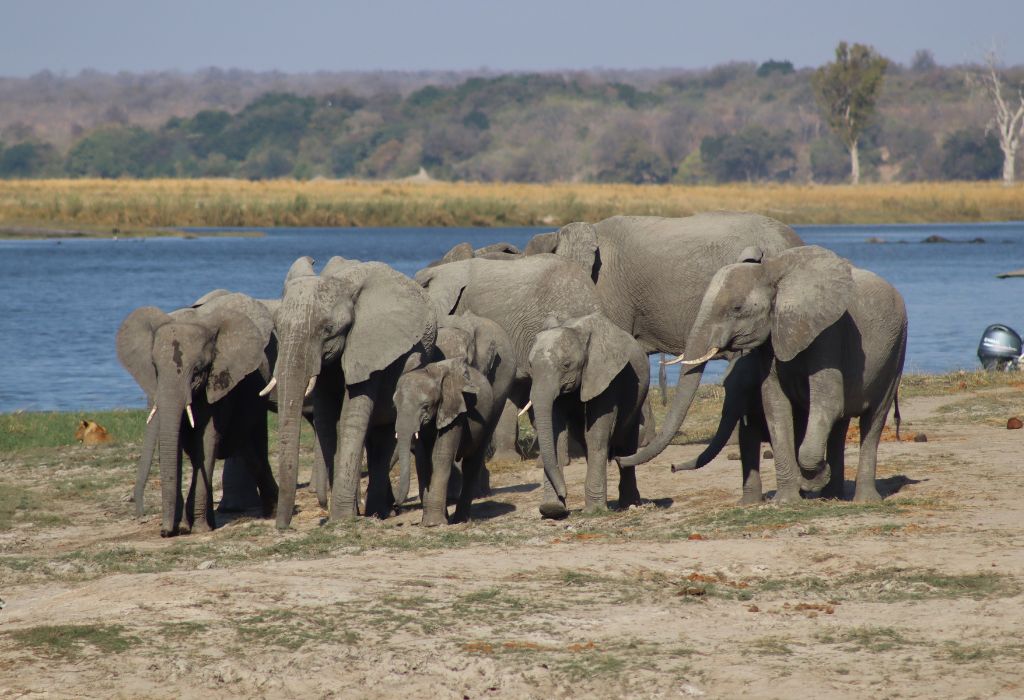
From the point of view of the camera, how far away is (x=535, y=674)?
7035 mm

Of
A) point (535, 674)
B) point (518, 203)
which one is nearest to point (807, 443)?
point (535, 674)

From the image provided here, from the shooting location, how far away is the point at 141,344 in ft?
35.5

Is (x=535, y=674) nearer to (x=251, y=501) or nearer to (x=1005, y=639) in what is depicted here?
(x=1005, y=639)

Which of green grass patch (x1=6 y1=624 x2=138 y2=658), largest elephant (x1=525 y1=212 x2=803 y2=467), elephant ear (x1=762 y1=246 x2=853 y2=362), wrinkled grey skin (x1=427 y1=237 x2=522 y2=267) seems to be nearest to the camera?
green grass patch (x1=6 y1=624 x2=138 y2=658)

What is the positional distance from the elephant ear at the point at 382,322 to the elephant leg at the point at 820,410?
2.73 m

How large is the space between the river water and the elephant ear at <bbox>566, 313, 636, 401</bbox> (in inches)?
453

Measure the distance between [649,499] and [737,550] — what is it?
102 inches

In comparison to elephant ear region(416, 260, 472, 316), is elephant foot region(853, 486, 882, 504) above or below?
below


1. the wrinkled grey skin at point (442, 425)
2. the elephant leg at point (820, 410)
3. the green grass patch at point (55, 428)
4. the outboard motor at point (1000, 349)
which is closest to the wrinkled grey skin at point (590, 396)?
the wrinkled grey skin at point (442, 425)

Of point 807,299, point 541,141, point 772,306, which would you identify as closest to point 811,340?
point 807,299

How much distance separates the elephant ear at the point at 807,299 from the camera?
32.9ft

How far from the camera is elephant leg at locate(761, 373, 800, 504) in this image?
10.4 meters

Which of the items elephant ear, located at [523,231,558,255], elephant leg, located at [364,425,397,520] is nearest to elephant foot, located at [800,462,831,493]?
elephant leg, located at [364,425,397,520]

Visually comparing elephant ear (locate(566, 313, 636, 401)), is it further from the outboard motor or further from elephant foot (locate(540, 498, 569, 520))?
the outboard motor
